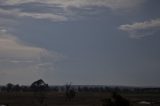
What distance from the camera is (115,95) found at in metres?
23.1

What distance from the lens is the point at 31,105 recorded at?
92.6m

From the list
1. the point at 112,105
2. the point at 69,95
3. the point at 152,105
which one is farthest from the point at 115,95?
the point at 69,95

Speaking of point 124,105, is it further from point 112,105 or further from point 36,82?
point 36,82

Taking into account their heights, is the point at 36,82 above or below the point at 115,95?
above

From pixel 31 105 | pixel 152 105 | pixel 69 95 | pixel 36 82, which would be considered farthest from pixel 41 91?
pixel 152 105

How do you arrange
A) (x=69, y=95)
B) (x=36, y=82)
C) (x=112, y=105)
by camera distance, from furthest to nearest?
(x=69, y=95)
(x=36, y=82)
(x=112, y=105)

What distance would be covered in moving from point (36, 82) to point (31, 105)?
9.19 metres

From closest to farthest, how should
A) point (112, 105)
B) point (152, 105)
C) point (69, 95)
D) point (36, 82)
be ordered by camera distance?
Answer: point (112, 105)
point (152, 105)
point (36, 82)
point (69, 95)

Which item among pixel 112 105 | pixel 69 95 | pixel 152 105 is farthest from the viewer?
pixel 69 95

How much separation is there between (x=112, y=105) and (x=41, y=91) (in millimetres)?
81506

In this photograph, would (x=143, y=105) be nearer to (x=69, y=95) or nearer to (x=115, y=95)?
(x=69, y=95)

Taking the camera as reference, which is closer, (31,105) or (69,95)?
(31,105)

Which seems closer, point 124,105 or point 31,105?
point 124,105

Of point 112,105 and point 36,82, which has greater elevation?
point 36,82
